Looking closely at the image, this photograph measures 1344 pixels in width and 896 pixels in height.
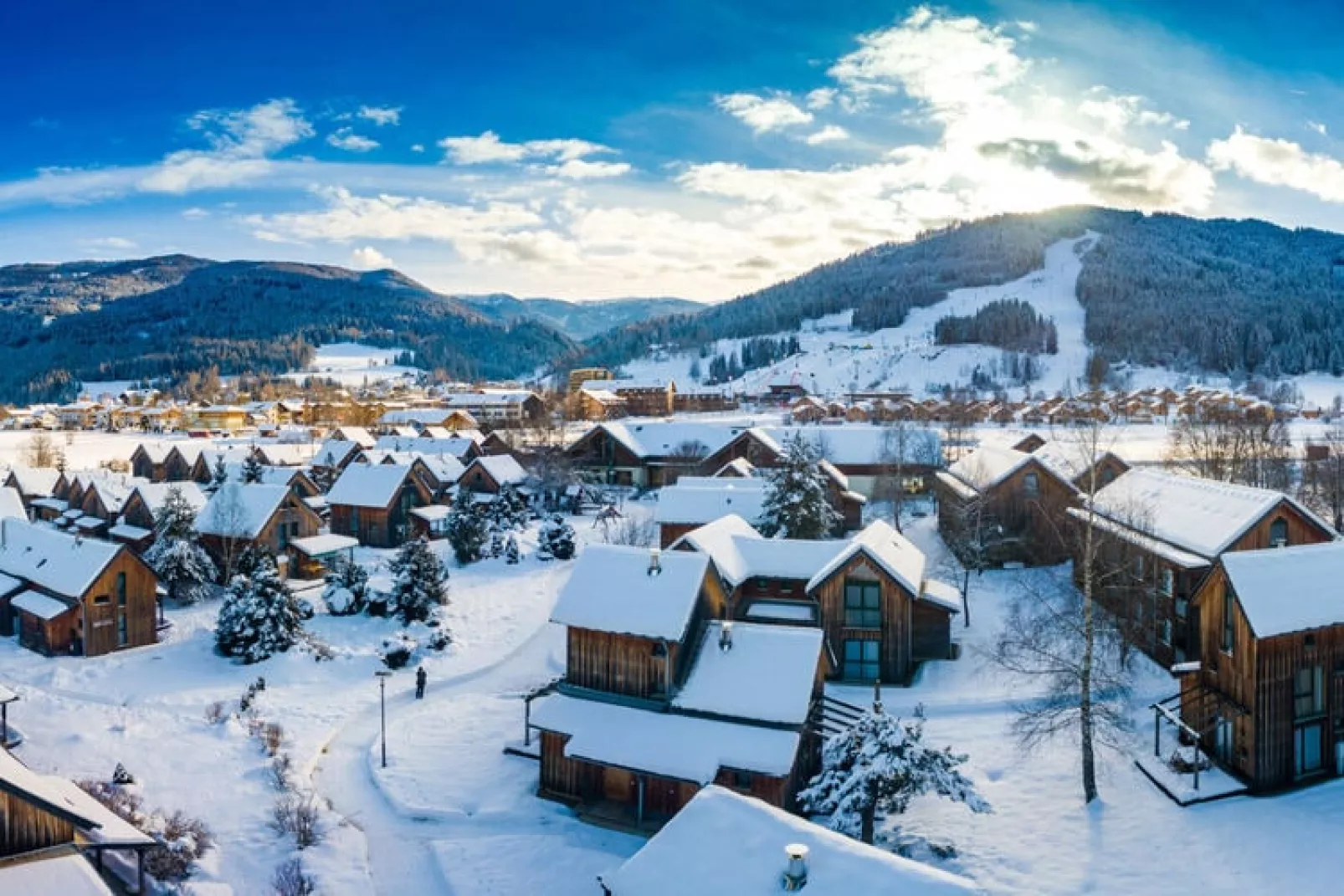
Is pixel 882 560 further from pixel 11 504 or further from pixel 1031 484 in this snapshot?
pixel 11 504

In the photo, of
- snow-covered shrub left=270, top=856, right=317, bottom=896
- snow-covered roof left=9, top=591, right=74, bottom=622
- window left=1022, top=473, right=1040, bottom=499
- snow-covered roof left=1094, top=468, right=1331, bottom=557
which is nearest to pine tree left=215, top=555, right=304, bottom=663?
snow-covered roof left=9, top=591, right=74, bottom=622

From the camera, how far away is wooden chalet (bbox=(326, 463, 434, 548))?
5278 cm

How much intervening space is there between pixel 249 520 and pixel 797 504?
2877 centimetres

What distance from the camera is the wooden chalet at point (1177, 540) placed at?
1085 inches

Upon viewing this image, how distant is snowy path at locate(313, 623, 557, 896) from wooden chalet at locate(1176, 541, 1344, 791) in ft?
62.7

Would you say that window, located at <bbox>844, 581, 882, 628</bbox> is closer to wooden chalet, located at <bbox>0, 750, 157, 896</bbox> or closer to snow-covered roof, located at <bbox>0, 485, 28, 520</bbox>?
wooden chalet, located at <bbox>0, 750, 157, 896</bbox>

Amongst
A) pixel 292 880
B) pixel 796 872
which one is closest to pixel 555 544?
pixel 292 880

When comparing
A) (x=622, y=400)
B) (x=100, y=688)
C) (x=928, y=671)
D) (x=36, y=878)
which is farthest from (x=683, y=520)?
(x=622, y=400)

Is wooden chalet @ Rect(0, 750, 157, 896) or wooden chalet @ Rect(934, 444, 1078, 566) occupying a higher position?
wooden chalet @ Rect(934, 444, 1078, 566)

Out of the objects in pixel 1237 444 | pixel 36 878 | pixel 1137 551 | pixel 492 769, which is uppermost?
pixel 1237 444

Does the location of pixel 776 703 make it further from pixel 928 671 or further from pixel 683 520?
pixel 683 520

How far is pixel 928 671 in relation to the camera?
2981 centimetres

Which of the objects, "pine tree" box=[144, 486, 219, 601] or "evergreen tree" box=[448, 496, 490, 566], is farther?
"evergreen tree" box=[448, 496, 490, 566]

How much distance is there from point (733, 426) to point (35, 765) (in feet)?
181
